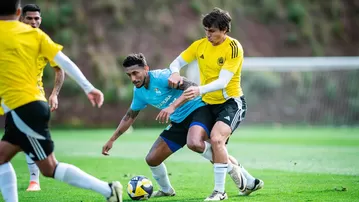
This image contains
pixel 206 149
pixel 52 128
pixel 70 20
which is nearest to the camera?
pixel 206 149

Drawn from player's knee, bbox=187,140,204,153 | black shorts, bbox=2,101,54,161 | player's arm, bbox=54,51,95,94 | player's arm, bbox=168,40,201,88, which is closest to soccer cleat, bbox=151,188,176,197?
player's knee, bbox=187,140,204,153

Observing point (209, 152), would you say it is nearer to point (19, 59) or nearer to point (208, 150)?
point (208, 150)

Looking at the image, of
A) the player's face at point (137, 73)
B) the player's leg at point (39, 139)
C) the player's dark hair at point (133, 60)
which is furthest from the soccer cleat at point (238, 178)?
the player's leg at point (39, 139)

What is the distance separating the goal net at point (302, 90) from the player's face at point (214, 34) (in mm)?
24388

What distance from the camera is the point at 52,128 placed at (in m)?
31.2

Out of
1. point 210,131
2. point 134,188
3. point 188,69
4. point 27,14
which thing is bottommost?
point 188,69

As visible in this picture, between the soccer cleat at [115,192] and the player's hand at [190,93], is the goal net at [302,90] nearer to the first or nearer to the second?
the player's hand at [190,93]

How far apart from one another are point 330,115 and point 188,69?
7.25 m

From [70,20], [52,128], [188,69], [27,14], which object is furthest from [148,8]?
[27,14]

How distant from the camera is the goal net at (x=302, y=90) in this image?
34.5 m

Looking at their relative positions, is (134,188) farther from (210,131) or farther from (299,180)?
(299,180)

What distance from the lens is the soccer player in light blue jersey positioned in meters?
9.41

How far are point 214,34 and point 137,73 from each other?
1.11 meters

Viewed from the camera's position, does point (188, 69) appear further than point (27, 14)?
Yes
